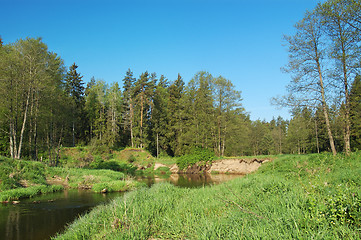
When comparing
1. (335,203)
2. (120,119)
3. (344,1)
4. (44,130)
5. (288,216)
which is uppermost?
(344,1)

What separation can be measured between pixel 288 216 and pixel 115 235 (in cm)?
376

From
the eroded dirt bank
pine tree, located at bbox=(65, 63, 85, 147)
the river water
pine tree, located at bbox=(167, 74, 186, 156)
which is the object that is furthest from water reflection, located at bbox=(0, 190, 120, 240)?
pine tree, located at bbox=(65, 63, 85, 147)

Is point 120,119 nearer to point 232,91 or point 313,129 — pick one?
point 232,91

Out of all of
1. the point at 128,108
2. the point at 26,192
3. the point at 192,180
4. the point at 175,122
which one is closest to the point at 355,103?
the point at 192,180

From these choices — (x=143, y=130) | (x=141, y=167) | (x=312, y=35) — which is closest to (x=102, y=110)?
(x=143, y=130)

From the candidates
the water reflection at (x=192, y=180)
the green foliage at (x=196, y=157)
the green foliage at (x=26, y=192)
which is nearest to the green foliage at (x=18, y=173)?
the green foliage at (x=26, y=192)

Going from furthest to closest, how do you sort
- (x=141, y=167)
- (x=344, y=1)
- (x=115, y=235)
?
(x=141, y=167)
(x=344, y=1)
(x=115, y=235)

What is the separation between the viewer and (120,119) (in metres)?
50.6

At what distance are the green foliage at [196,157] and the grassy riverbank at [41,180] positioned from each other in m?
15.1

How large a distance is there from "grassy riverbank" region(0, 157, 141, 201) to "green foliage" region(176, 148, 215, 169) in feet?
49.7

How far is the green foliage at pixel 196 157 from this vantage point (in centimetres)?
3512

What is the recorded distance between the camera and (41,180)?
17719mm

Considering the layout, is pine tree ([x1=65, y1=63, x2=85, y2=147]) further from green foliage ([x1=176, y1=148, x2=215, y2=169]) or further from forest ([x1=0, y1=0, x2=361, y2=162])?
green foliage ([x1=176, y1=148, x2=215, y2=169])

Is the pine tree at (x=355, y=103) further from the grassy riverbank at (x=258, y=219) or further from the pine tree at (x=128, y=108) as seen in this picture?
the pine tree at (x=128, y=108)
